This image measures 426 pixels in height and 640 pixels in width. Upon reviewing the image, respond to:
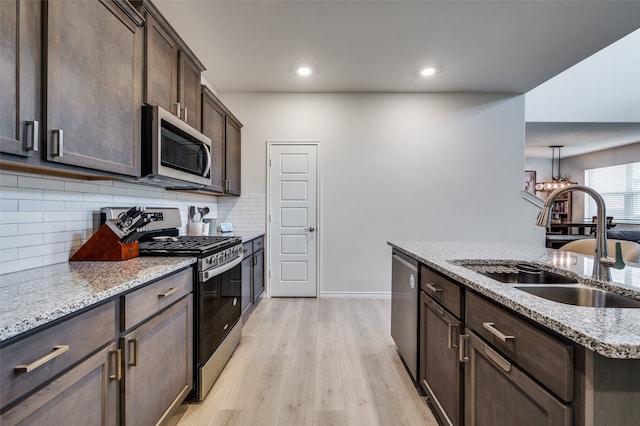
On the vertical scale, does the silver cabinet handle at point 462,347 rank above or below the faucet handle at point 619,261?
below

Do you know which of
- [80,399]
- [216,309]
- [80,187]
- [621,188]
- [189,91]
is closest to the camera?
[80,399]

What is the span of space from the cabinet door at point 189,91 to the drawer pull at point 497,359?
7.75ft

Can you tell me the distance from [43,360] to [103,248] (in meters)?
0.95

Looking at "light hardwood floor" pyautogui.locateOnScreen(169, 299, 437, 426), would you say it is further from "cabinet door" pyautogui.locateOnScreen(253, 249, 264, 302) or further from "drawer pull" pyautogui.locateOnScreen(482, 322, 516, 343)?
"drawer pull" pyautogui.locateOnScreen(482, 322, 516, 343)

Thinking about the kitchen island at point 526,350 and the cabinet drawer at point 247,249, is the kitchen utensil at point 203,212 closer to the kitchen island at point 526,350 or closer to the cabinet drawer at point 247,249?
the cabinet drawer at point 247,249

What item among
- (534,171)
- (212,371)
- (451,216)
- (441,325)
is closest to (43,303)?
(212,371)

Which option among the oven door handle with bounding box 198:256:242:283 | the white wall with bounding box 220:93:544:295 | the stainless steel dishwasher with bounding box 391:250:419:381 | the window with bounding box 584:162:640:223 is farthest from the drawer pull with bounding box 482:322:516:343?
the window with bounding box 584:162:640:223

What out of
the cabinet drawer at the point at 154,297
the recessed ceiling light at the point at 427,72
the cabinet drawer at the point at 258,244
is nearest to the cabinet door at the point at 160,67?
the cabinet drawer at the point at 154,297

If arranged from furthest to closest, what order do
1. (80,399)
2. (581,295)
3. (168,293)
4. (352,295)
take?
(352,295) → (168,293) → (581,295) → (80,399)

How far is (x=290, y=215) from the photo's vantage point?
13.2 feet

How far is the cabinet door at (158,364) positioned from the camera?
3.95ft

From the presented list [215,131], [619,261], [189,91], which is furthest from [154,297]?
[215,131]

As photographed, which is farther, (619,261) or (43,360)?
(619,261)

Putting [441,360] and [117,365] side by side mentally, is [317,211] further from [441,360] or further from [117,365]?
[117,365]
